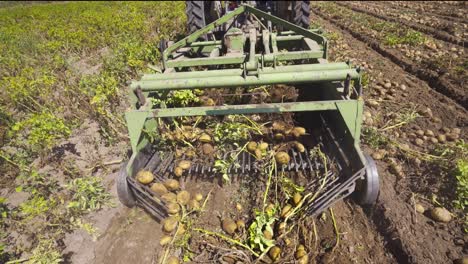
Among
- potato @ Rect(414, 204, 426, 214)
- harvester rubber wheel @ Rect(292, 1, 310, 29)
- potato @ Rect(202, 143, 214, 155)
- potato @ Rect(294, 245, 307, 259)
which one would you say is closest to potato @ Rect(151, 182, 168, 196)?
potato @ Rect(202, 143, 214, 155)

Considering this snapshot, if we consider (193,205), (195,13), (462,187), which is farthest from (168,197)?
(195,13)

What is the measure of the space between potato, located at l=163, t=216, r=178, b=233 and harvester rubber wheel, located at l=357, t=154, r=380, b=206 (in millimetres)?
1516

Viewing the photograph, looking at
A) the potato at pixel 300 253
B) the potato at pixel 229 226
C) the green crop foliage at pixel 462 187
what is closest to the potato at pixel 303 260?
the potato at pixel 300 253

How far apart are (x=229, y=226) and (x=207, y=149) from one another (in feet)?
2.97

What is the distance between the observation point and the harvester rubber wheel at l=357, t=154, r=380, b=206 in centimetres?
230

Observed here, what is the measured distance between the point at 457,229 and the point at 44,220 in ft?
11.5

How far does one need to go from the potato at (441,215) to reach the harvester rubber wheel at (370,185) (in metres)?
0.52

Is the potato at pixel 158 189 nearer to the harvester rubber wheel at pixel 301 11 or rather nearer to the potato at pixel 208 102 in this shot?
the potato at pixel 208 102

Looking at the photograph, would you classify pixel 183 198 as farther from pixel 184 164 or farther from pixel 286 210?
pixel 286 210

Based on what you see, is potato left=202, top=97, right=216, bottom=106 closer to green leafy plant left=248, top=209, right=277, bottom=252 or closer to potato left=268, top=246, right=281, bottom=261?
green leafy plant left=248, top=209, right=277, bottom=252

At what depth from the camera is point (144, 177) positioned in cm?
256

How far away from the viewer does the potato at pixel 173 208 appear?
243cm

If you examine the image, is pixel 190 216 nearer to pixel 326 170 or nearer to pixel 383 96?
pixel 326 170

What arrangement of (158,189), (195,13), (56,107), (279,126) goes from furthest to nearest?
(195,13), (56,107), (279,126), (158,189)
